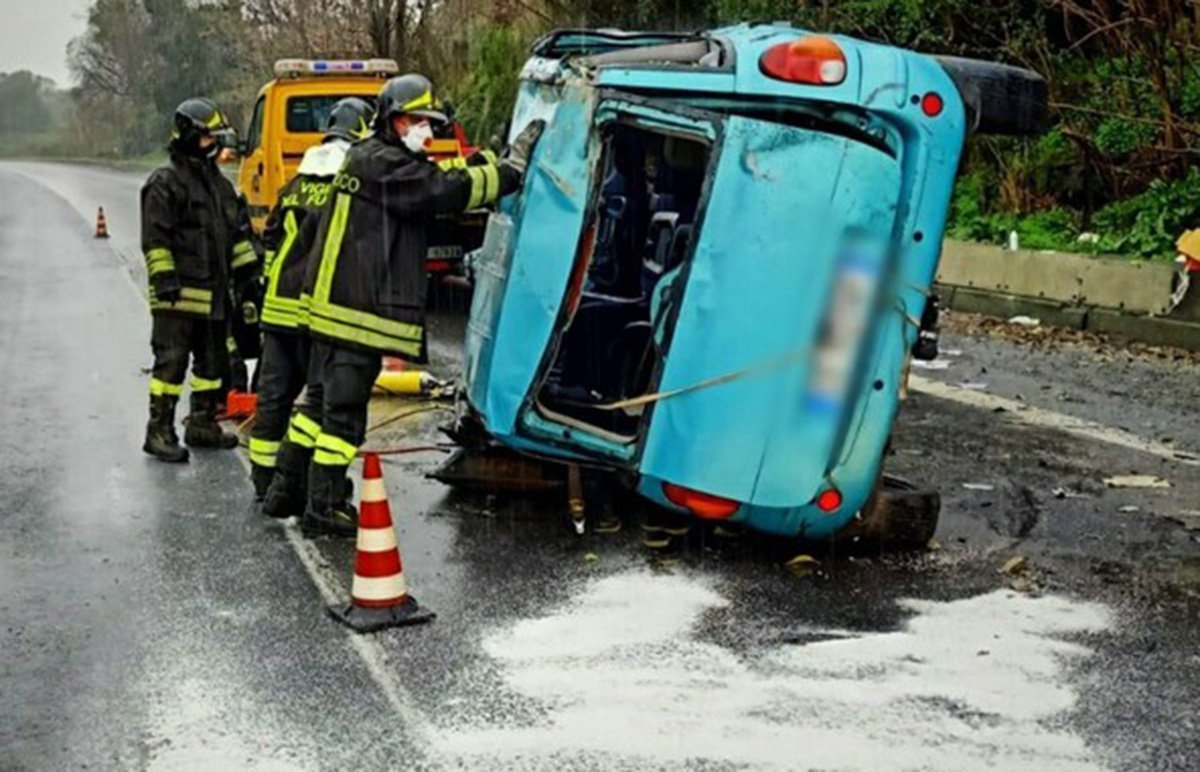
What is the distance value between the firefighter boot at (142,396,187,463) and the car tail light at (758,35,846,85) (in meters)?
4.03

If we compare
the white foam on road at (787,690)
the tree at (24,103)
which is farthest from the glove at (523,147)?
the tree at (24,103)

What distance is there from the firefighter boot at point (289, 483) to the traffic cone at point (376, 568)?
1.39 metres

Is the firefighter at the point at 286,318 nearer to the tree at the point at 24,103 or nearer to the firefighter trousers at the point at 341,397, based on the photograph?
the firefighter trousers at the point at 341,397

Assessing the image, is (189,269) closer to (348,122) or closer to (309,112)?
(348,122)

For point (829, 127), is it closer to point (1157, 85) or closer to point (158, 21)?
point (1157, 85)

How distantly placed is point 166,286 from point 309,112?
795cm

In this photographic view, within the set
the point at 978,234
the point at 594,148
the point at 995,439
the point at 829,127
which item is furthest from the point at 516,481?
the point at 978,234

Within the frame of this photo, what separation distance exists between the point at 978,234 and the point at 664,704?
11499 mm

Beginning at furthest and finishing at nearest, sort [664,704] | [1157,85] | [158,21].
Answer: [158,21], [1157,85], [664,704]

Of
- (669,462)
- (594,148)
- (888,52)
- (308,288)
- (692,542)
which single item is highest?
(888,52)

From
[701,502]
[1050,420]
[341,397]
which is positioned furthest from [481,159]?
[1050,420]

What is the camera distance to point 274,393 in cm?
686

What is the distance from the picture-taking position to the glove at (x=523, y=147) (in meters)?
5.87

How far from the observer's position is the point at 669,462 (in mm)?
5477
